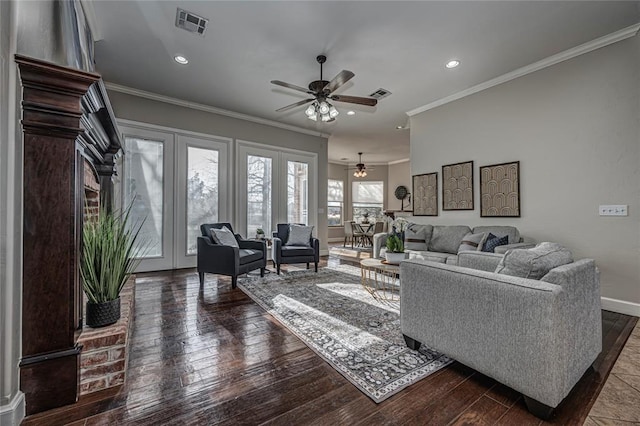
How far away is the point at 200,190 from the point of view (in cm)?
511

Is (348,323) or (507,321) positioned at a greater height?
(507,321)

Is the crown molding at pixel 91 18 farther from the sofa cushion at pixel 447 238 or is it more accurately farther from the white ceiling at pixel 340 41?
the sofa cushion at pixel 447 238

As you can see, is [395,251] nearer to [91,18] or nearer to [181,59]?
[181,59]

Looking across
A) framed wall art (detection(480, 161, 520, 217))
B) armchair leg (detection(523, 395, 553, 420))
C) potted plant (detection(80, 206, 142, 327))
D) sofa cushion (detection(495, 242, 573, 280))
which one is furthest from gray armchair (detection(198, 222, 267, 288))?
framed wall art (detection(480, 161, 520, 217))

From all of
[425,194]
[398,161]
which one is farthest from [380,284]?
[398,161]

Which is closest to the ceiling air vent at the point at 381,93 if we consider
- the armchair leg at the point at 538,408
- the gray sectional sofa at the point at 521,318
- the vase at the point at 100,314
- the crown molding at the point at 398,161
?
the gray sectional sofa at the point at 521,318

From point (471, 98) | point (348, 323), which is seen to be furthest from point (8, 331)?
point (471, 98)

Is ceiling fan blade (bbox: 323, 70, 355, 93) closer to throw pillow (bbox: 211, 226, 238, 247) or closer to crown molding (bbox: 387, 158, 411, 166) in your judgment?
throw pillow (bbox: 211, 226, 238, 247)

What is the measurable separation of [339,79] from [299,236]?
2721mm

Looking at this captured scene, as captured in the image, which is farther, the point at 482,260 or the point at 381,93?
the point at 381,93

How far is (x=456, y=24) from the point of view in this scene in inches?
112

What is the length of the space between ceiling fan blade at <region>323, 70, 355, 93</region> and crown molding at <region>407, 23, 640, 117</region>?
2532 millimetres

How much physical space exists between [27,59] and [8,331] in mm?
1284

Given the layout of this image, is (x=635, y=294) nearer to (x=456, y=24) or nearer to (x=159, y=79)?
(x=456, y=24)
